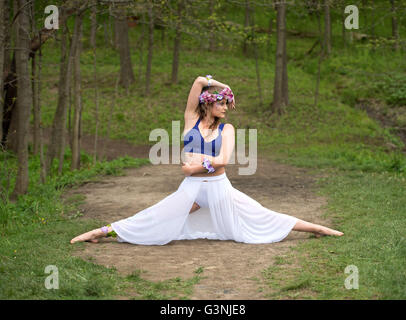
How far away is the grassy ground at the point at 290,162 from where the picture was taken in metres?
5.25

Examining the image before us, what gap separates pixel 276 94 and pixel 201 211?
52.0 ft

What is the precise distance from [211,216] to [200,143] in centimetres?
94

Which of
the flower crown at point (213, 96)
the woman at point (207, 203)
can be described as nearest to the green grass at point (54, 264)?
the woman at point (207, 203)

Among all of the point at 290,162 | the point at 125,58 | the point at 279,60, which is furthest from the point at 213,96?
the point at 125,58

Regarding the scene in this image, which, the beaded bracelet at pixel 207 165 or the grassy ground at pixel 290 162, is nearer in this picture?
the grassy ground at pixel 290 162

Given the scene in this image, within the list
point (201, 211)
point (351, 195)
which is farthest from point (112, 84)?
point (201, 211)

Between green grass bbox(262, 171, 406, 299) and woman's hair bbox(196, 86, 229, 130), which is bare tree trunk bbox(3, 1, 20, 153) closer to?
woman's hair bbox(196, 86, 229, 130)

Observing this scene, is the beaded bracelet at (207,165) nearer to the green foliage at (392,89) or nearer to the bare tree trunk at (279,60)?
the bare tree trunk at (279,60)

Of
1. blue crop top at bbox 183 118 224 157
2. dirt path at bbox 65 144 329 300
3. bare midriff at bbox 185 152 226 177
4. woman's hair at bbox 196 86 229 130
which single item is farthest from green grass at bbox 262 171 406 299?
woman's hair at bbox 196 86 229 130

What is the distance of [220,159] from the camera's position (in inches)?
274

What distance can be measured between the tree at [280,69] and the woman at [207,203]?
1522 cm

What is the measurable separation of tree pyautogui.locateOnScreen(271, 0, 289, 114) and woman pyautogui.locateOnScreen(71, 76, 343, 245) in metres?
15.2

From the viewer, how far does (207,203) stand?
23.5 ft
